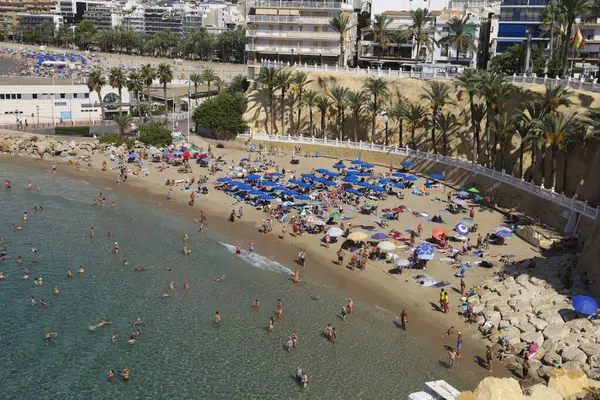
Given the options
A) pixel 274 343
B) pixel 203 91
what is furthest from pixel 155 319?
pixel 203 91

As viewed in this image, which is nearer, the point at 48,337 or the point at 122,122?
the point at 48,337

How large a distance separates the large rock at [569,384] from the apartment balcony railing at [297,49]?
59.3 metres

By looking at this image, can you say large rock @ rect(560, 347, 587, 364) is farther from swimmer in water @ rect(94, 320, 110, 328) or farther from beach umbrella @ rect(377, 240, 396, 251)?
swimmer in water @ rect(94, 320, 110, 328)

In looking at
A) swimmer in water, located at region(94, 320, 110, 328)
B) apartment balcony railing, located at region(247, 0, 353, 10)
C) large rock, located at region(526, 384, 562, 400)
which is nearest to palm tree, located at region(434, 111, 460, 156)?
apartment balcony railing, located at region(247, 0, 353, 10)

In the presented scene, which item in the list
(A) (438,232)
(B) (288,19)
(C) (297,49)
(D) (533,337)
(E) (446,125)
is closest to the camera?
(D) (533,337)

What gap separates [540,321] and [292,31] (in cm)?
5633

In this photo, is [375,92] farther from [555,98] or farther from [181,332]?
[181,332]

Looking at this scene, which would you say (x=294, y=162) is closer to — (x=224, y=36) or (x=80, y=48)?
(x=224, y=36)

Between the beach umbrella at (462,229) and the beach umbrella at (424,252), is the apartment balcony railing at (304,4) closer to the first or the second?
the beach umbrella at (462,229)

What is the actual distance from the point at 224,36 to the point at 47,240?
123766 mm

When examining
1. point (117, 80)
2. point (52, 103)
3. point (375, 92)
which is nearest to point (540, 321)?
point (375, 92)

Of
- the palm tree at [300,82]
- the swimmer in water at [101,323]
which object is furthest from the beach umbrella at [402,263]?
the palm tree at [300,82]

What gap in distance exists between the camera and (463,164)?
53906mm

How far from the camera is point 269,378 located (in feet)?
86.3
